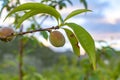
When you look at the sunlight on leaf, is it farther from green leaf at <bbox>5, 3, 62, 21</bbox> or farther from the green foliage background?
the green foliage background

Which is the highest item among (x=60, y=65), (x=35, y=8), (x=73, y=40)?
(x=35, y=8)

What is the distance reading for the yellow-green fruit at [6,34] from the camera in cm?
108

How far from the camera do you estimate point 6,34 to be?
1.09m

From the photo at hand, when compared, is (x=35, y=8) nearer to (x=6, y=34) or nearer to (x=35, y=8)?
(x=35, y=8)

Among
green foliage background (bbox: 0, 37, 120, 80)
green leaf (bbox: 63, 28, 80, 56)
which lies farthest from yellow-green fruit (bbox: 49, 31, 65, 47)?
green foliage background (bbox: 0, 37, 120, 80)

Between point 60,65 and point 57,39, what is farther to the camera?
point 60,65

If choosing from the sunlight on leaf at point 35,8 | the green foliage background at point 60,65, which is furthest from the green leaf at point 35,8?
the green foliage background at point 60,65

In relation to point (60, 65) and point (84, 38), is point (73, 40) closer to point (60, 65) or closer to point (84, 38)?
point (84, 38)

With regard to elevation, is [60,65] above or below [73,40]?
below

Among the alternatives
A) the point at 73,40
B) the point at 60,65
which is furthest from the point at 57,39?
the point at 60,65

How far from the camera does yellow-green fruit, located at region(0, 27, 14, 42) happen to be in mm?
1084

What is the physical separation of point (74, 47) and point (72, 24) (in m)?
0.13

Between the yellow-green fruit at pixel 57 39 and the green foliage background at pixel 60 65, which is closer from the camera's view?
the yellow-green fruit at pixel 57 39

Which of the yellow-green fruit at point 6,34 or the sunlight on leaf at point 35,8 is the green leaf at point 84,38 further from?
the yellow-green fruit at point 6,34
